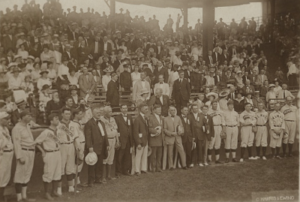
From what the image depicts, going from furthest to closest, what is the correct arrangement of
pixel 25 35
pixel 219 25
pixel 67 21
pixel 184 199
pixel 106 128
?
pixel 219 25, pixel 67 21, pixel 25 35, pixel 106 128, pixel 184 199

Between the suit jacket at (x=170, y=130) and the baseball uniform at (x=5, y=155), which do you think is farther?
the suit jacket at (x=170, y=130)

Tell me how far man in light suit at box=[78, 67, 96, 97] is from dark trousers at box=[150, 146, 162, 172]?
9.20ft

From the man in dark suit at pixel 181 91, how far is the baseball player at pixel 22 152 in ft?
17.3

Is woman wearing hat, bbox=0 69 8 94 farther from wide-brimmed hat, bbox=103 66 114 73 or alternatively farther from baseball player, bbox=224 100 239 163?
baseball player, bbox=224 100 239 163

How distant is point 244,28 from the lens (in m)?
17.4

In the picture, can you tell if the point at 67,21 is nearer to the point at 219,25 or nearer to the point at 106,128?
the point at 106,128

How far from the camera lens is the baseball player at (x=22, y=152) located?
19.2 ft

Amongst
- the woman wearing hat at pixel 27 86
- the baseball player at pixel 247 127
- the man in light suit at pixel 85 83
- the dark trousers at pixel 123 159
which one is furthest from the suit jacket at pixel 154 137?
the woman wearing hat at pixel 27 86

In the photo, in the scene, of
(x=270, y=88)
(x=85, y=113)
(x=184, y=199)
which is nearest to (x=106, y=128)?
(x=85, y=113)

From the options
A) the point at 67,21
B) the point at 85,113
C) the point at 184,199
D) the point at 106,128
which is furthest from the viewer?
the point at 67,21

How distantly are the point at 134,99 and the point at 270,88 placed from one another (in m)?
4.44

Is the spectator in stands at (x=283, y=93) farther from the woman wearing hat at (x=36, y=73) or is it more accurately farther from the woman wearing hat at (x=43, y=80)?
the woman wearing hat at (x=36, y=73)

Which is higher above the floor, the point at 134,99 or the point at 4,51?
the point at 4,51

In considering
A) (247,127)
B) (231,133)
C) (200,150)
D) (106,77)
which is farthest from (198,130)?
(106,77)
